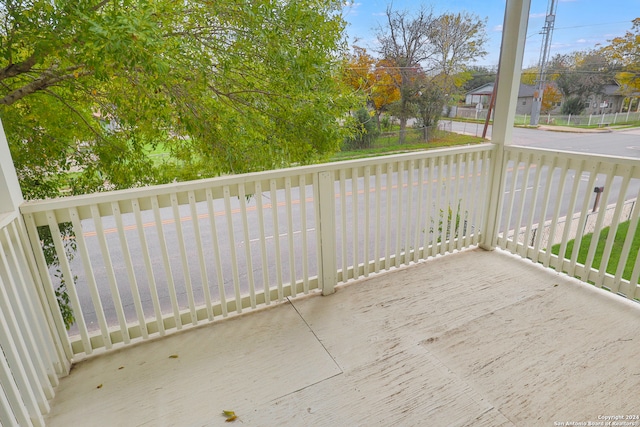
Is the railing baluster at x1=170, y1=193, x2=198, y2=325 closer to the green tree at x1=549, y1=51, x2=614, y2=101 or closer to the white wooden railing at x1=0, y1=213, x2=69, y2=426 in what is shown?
the white wooden railing at x1=0, y1=213, x2=69, y2=426

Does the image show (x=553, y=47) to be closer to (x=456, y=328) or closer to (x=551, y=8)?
(x=551, y=8)

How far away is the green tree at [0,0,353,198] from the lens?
189 centimetres

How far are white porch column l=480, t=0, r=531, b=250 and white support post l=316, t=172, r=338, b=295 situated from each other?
1.53 metres

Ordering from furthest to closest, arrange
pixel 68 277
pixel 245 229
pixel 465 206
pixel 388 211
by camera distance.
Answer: pixel 465 206 < pixel 388 211 < pixel 245 229 < pixel 68 277

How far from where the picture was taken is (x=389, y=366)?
6.20ft

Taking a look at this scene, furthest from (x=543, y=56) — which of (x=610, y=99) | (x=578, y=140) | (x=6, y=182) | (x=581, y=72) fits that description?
(x=6, y=182)

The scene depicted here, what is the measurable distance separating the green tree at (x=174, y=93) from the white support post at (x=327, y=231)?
1.48 ft

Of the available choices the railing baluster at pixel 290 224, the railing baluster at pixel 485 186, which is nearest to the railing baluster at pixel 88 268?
the railing baluster at pixel 290 224

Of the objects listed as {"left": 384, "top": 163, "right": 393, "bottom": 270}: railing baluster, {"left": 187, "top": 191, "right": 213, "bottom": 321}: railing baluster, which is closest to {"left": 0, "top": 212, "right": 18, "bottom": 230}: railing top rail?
{"left": 187, "top": 191, "right": 213, "bottom": 321}: railing baluster

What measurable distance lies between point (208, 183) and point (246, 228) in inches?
14.3

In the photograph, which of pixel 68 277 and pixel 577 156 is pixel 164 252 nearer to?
pixel 68 277

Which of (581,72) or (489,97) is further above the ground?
(581,72)

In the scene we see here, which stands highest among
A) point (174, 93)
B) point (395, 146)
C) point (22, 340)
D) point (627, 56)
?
point (627, 56)

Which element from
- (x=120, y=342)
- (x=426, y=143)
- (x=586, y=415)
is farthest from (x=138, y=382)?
(x=426, y=143)
